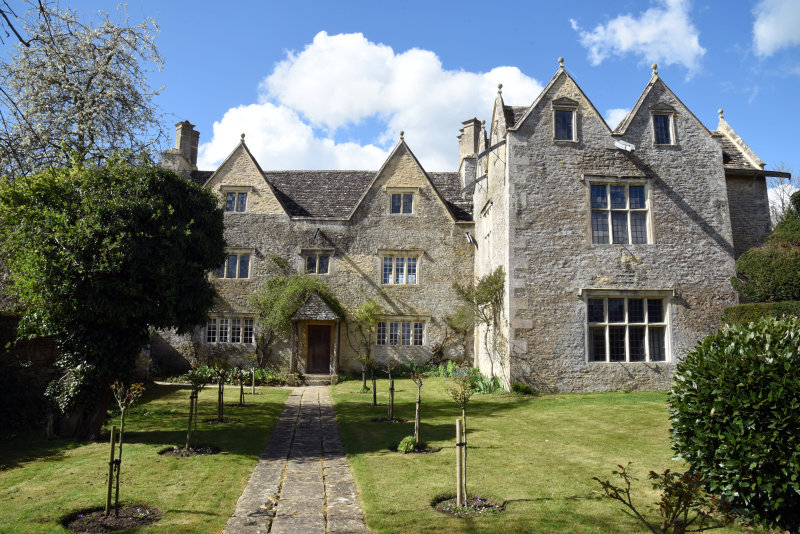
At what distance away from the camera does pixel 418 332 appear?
24797 mm

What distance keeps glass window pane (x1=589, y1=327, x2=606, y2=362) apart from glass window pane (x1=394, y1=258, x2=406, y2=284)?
10448mm

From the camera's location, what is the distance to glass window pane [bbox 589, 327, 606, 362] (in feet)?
54.7

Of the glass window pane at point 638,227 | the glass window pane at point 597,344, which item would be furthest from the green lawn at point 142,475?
the glass window pane at point 638,227

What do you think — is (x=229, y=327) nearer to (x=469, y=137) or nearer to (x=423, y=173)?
(x=423, y=173)

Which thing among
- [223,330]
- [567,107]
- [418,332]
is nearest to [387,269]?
[418,332]

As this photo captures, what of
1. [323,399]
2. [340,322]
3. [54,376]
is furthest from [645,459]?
[340,322]

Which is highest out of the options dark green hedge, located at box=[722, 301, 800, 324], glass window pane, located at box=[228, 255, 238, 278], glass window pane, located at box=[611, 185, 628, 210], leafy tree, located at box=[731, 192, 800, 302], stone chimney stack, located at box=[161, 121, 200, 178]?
stone chimney stack, located at box=[161, 121, 200, 178]

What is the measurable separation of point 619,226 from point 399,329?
37.7 ft

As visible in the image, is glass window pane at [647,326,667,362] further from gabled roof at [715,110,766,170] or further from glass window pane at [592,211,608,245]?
gabled roof at [715,110,766,170]

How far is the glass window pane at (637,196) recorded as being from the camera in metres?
17.5

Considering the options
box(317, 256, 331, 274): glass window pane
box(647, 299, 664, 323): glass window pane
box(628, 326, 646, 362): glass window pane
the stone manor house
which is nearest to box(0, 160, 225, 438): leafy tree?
the stone manor house

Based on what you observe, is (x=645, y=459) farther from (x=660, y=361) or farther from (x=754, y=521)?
(x=660, y=361)

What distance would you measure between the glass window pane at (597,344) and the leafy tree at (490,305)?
9.85ft

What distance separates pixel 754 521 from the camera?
600 centimetres
